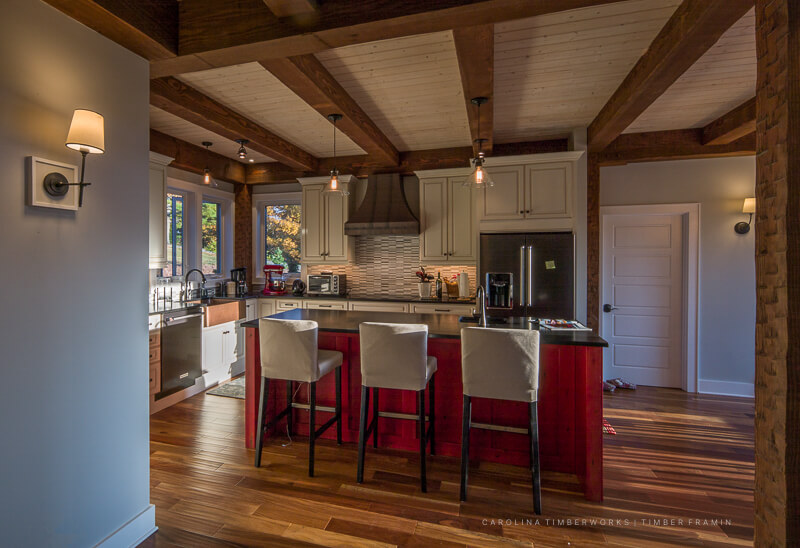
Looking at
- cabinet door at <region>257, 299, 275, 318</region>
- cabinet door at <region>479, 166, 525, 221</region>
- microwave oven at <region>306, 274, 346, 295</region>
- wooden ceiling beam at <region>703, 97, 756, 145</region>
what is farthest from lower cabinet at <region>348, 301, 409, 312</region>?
wooden ceiling beam at <region>703, 97, 756, 145</region>

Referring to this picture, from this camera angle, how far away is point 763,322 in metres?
1.28

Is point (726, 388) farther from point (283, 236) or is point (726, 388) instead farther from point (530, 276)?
point (283, 236)

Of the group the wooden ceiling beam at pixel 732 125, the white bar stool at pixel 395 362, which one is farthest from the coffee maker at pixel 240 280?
the wooden ceiling beam at pixel 732 125

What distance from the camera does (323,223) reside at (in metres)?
5.26

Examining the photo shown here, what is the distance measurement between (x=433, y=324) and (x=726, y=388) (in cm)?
363

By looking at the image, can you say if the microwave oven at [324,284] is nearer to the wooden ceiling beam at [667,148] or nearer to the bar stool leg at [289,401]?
the bar stool leg at [289,401]

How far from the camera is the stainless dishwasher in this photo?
370 cm

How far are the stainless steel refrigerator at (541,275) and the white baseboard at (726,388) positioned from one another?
1803 millimetres

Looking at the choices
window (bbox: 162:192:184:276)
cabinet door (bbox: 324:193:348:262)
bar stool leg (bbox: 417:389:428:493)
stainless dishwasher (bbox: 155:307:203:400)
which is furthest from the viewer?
cabinet door (bbox: 324:193:348:262)

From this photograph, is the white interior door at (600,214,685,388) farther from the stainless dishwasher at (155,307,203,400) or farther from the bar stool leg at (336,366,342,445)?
the stainless dishwasher at (155,307,203,400)

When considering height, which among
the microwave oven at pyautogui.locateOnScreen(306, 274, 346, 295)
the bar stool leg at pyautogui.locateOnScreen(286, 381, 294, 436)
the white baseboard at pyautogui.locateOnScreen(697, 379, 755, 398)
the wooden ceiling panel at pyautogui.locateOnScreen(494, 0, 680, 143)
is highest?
the wooden ceiling panel at pyautogui.locateOnScreen(494, 0, 680, 143)

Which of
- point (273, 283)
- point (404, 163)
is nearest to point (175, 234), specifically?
point (273, 283)

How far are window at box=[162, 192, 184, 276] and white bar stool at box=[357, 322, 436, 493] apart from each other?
11.6ft

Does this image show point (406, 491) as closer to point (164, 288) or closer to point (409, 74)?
point (409, 74)
